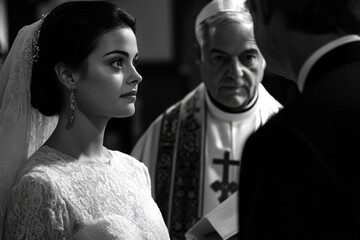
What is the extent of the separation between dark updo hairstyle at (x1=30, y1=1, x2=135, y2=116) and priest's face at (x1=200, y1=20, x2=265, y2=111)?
1.51m

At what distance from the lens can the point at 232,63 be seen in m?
4.73

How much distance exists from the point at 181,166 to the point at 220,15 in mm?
1010

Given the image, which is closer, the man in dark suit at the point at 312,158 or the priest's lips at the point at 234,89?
the man in dark suit at the point at 312,158

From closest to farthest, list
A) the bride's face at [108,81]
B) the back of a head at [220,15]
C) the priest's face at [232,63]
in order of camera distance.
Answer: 1. the bride's face at [108,81]
2. the priest's face at [232,63]
3. the back of a head at [220,15]

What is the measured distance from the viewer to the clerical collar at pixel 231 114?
5014 mm

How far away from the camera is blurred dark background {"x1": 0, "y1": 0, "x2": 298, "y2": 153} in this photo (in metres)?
11.5

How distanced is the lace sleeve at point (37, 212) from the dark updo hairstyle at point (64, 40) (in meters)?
0.42

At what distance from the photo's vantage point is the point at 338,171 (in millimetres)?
2027

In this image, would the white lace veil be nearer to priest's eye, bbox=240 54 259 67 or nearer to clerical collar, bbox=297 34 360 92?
clerical collar, bbox=297 34 360 92

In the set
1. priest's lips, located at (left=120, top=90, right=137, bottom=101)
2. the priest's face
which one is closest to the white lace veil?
priest's lips, located at (left=120, top=90, right=137, bottom=101)

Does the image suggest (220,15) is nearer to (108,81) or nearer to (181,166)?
(181,166)

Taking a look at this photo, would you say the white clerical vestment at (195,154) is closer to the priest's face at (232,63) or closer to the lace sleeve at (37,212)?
the priest's face at (232,63)

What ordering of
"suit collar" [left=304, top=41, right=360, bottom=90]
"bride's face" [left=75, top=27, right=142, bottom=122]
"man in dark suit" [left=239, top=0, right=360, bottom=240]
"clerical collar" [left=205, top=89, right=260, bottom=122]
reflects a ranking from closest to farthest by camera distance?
"man in dark suit" [left=239, top=0, right=360, bottom=240] → "suit collar" [left=304, top=41, right=360, bottom=90] → "bride's face" [left=75, top=27, right=142, bottom=122] → "clerical collar" [left=205, top=89, right=260, bottom=122]

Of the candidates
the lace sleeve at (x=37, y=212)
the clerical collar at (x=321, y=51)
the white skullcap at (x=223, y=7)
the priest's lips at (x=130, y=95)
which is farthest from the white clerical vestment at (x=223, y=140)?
the clerical collar at (x=321, y=51)
